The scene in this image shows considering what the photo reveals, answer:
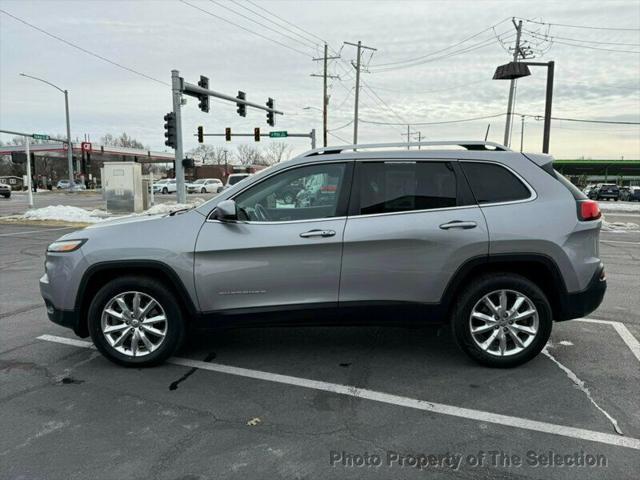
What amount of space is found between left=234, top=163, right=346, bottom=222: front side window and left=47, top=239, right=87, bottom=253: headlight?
136 cm

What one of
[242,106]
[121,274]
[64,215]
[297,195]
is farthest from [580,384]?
[242,106]

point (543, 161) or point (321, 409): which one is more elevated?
point (543, 161)

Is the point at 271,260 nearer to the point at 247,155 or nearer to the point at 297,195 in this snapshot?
the point at 297,195

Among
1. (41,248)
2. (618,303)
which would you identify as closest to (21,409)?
(618,303)

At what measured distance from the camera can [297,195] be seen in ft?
14.1

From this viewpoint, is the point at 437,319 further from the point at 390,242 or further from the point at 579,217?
the point at 579,217

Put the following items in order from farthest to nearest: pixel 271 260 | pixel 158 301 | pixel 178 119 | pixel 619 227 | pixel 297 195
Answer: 1. pixel 178 119
2. pixel 619 227
3. pixel 297 195
4. pixel 158 301
5. pixel 271 260

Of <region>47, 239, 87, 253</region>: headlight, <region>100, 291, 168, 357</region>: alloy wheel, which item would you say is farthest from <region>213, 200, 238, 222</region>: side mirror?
<region>47, 239, 87, 253</region>: headlight

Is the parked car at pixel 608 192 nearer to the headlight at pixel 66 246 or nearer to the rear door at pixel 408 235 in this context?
the rear door at pixel 408 235

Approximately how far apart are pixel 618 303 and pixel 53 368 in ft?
21.2

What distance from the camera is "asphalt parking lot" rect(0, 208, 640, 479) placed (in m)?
2.85

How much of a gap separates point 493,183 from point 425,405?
185 centimetres

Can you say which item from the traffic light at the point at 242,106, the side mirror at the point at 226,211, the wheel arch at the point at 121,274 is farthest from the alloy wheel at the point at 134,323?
the traffic light at the point at 242,106

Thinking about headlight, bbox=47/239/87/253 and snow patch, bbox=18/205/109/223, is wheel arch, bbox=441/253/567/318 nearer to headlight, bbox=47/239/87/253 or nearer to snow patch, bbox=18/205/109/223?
headlight, bbox=47/239/87/253
